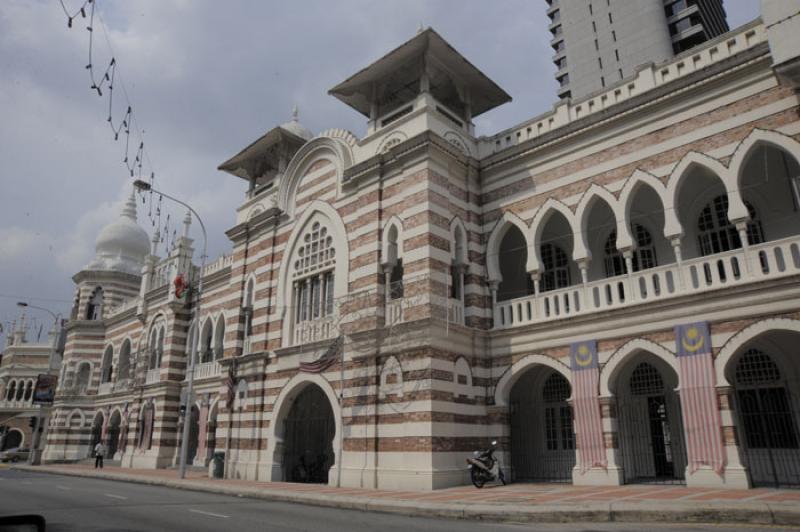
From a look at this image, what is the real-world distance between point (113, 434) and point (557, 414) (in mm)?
29146

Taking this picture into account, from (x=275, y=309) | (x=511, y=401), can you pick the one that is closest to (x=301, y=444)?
(x=275, y=309)

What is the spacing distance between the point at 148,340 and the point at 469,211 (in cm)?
2257

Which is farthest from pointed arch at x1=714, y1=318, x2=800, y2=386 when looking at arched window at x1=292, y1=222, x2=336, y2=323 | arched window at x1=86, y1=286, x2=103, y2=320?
arched window at x1=86, y1=286, x2=103, y2=320

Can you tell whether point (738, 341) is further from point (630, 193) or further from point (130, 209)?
point (130, 209)

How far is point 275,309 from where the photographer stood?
2072 centimetres

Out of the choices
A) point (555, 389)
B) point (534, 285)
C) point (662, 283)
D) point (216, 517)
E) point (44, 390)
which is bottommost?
point (216, 517)

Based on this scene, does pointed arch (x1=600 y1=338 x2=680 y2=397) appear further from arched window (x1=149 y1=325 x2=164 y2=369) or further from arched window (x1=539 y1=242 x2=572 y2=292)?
arched window (x1=149 y1=325 x2=164 y2=369)

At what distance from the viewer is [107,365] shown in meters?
37.5

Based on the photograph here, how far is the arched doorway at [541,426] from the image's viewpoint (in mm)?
17094

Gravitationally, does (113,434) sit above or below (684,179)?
below

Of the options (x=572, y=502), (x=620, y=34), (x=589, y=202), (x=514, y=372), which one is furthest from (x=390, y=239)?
(x=620, y=34)

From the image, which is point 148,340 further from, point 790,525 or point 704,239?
point 790,525

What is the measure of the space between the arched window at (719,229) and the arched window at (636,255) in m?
1.35

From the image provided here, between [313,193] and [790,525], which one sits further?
[313,193]
